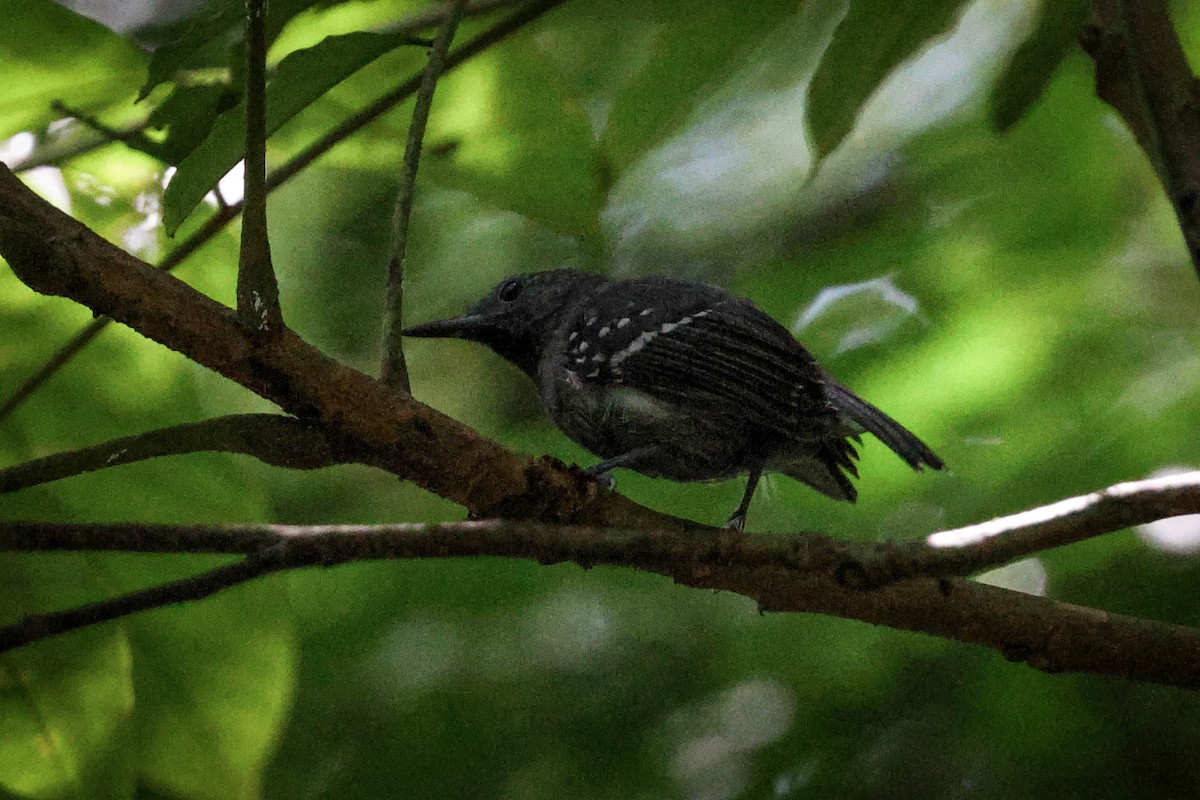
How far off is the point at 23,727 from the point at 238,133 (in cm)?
86

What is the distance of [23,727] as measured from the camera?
1.58 metres

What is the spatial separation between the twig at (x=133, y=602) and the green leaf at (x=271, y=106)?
63 centimetres

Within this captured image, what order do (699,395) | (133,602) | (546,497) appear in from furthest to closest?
1. (699,395)
2. (546,497)
3. (133,602)

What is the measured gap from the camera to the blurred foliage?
1604mm

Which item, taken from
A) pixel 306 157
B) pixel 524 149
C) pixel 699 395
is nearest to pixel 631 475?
pixel 699 395

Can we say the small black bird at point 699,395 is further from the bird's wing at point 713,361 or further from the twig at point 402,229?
the twig at point 402,229

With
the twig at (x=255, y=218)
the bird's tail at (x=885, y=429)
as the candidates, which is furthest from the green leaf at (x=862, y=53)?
the twig at (x=255, y=218)

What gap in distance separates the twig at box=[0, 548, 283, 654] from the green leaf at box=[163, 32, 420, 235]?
63 centimetres

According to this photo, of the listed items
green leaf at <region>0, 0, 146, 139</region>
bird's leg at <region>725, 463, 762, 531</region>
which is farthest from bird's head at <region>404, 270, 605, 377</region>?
green leaf at <region>0, 0, 146, 139</region>

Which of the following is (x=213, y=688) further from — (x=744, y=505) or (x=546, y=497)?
(x=744, y=505)

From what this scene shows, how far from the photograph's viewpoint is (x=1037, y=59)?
1.65 m

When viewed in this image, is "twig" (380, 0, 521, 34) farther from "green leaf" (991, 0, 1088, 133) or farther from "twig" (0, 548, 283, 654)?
"twig" (0, 548, 283, 654)

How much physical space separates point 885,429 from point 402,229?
2.81ft

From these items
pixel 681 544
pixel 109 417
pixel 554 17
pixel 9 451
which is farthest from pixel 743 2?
pixel 9 451
